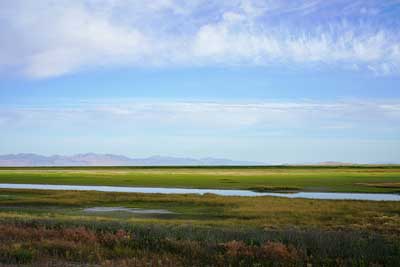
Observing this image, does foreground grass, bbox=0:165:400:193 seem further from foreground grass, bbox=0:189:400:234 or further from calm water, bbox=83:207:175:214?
calm water, bbox=83:207:175:214

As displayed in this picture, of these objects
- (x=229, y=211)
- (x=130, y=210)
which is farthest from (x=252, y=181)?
(x=130, y=210)

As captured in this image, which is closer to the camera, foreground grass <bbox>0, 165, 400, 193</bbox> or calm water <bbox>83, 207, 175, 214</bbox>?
calm water <bbox>83, 207, 175, 214</bbox>

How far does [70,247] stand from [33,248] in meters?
1.09

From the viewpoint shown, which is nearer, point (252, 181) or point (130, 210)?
point (130, 210)

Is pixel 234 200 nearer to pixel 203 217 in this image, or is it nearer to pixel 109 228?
pixel 203 217

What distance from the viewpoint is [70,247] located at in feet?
42.9

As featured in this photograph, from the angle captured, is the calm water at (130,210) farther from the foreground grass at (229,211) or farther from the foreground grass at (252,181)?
the foreground grass at (252,181)

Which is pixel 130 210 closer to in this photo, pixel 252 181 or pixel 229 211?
pixel 229 211

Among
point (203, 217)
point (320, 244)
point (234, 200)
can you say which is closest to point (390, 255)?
point (320, 244)

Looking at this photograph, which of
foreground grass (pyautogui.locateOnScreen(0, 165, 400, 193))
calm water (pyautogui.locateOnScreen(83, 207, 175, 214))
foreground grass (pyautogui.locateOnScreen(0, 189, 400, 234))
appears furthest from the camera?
foreground grass (pyautogui.locateOnScreen(0, 165, 400, 193))

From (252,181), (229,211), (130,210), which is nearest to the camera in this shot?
(229,211)

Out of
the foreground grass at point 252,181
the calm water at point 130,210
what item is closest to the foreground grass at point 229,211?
the calm water at point 130,210

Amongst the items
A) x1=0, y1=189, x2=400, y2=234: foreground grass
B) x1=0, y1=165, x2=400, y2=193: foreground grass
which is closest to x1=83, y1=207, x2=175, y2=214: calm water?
x1=0, y1=189, x2=400, y2=234: foreground grass

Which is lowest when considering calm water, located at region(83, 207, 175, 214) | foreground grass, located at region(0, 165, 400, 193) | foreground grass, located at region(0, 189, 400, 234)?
calm water, located at region(83, 207, 175, 214)
